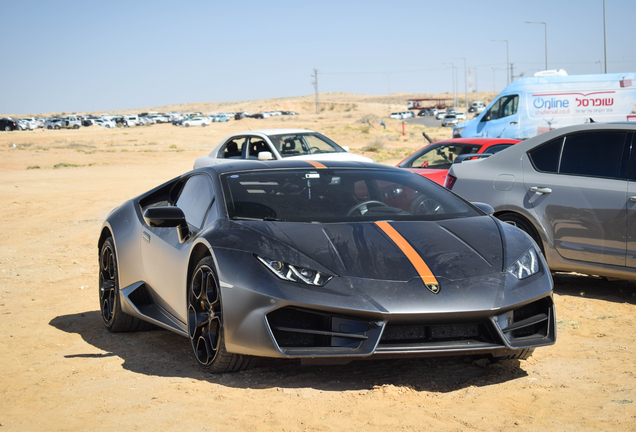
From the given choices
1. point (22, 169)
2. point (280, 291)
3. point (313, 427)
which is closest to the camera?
point (313, 427)

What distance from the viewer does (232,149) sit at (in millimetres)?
15180

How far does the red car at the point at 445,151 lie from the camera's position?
11.0 metres

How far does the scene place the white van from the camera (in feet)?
74.0

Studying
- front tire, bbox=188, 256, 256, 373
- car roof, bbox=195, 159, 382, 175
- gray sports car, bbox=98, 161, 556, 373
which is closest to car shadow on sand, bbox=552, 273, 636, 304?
gray sports car, bbox=98, 161, 556, 373

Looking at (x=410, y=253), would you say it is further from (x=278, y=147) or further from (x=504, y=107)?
(x=504, y=107)

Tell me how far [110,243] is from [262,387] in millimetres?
2521

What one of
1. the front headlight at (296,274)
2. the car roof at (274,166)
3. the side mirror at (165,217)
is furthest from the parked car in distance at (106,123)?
the front headlight at (296,274)

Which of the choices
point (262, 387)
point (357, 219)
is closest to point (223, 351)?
point (262, 387)

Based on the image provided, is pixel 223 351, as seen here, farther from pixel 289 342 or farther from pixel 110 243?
pixel 110 243

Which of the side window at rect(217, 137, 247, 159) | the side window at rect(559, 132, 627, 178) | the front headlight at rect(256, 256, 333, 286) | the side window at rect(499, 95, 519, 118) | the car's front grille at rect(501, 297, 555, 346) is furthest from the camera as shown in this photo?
the side window at rect(499, 95, 519, 118)

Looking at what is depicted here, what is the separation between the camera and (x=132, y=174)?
25266mm

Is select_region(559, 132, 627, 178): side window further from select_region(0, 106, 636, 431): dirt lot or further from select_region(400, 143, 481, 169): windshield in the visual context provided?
select_region(400, 143, 481, 169): windshield

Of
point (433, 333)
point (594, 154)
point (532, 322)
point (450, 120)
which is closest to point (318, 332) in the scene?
point (433, 333)

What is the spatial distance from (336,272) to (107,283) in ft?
9.41
